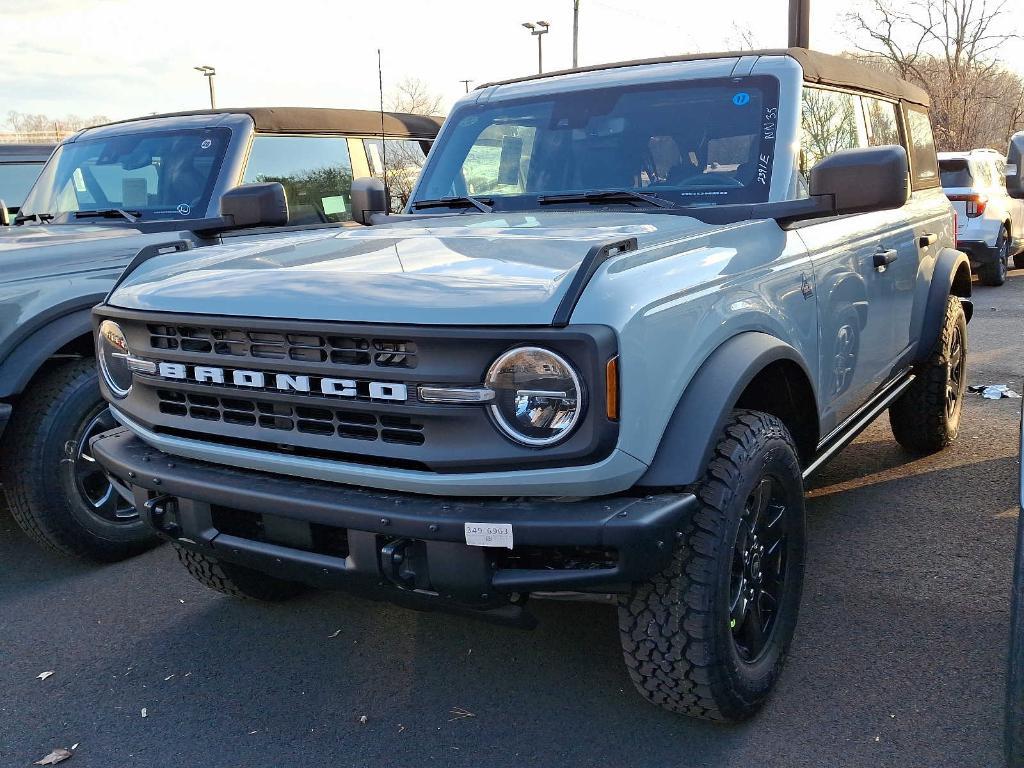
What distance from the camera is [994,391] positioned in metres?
6.47

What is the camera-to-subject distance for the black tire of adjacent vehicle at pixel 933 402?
4.79 metres

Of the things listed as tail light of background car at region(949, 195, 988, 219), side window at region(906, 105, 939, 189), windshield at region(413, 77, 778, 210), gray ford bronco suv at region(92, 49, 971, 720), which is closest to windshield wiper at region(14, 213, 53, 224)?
windshield at region(413, 77, 778, 210)

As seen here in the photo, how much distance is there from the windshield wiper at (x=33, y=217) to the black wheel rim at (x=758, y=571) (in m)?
4.46

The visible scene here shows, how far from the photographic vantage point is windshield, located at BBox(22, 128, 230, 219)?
200 inches

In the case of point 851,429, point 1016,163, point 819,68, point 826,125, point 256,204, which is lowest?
point 851,429

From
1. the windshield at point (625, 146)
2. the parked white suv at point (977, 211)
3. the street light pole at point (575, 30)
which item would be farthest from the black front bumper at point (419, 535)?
the street light pole at point (575, 30)

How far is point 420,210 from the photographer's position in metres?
3.92

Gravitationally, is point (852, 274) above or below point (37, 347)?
above

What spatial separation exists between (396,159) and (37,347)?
317 centimetres

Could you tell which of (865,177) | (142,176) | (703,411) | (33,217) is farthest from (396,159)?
(703,411)

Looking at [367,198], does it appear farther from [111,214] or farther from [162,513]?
[162,513]

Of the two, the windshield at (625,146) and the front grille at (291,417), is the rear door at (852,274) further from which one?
the front grille at (291,417)

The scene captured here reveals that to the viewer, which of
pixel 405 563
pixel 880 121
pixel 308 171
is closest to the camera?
pixel 405 563

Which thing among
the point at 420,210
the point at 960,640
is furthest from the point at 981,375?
the point at 420,210
